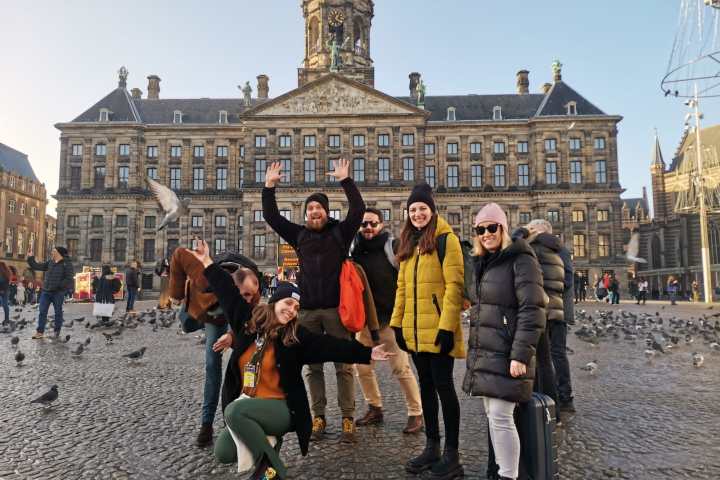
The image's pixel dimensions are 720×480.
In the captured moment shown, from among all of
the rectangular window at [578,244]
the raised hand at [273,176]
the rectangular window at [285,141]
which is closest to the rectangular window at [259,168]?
the rectangular window at [285,141]

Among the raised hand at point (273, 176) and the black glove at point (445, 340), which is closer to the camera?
the black glove at point (445, 340)

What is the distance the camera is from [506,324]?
10.7ft

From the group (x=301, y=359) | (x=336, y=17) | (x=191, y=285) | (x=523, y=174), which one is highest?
(x=336, y=17)

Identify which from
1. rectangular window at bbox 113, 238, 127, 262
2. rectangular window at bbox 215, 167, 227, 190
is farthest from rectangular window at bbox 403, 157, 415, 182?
rectangular window at bbox 113, 238, 127, 262

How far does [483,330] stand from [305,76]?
1936 inches

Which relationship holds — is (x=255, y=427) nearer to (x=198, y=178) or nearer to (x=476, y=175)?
(x=476, y=175)

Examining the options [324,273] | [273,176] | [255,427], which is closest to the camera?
[255,427]

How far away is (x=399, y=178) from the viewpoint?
45.8m

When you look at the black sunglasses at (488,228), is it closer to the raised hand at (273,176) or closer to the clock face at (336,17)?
the raised hand at (273,176)

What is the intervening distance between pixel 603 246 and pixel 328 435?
47.5m

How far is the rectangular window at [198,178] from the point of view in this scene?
1949 inches

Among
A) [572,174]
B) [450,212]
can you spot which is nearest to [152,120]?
[450,212]

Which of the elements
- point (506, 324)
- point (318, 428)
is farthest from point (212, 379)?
point (506, 324)

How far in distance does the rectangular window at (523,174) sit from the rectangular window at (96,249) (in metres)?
40.5
